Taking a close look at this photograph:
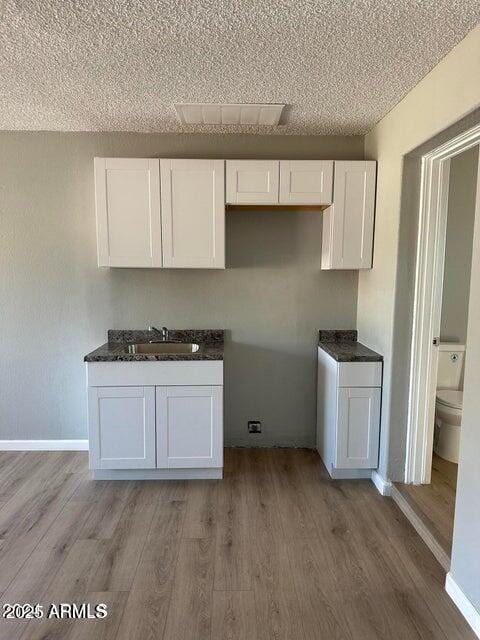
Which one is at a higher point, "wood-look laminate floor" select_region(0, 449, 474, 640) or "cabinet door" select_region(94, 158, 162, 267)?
"cabinet door" select_region(94, 158, 162, 267)

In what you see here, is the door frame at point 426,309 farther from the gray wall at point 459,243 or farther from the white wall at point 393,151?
the gray wall at point 459,243

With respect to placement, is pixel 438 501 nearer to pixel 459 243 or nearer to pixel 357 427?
pixel 357 427

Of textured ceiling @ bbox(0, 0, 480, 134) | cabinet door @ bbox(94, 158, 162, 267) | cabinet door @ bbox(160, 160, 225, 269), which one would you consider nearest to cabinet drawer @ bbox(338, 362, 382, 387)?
cabinet door @ bbox(160, 160, 225, 269)

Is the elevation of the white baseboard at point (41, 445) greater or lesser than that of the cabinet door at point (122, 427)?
lesser

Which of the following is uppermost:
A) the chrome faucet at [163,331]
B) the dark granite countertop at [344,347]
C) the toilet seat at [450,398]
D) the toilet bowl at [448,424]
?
the chrome faucet at [163,331]

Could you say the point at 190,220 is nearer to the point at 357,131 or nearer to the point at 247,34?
the point at 247,34

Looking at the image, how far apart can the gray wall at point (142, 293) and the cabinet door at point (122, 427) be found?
628 mm

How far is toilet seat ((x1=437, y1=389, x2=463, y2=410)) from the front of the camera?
106 inches

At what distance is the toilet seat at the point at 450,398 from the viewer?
8.87 ft

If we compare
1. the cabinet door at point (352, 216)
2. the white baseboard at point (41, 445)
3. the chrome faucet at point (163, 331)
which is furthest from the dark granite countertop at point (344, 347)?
the white baseboard at point (41, 445)

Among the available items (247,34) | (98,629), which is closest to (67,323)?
(98,629)

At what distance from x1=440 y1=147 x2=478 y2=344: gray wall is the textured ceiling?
915mm

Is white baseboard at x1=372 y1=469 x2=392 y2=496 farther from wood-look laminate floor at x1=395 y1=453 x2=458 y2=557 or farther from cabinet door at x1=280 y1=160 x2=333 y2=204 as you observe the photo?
cabinet door at x1=280 y1=160 x2=333 y2=204

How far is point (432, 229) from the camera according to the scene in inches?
90.1
